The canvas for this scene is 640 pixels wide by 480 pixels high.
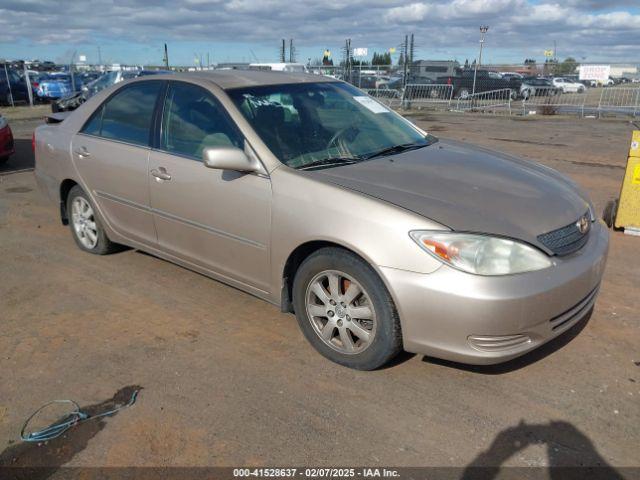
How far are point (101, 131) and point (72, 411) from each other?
8.48 ft

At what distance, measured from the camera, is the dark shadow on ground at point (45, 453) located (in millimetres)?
2451

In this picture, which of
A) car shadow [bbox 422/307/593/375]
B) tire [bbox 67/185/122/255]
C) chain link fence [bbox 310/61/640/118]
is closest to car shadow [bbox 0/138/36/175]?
tire [bbox 67/185/122/255]

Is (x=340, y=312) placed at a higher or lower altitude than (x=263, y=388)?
higher

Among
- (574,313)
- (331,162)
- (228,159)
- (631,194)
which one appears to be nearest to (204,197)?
(228,159)

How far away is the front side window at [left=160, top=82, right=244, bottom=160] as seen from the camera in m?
3.62

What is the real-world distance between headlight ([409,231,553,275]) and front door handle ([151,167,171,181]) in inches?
77.8

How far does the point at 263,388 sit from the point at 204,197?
1353mm

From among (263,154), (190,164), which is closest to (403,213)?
(263,154)

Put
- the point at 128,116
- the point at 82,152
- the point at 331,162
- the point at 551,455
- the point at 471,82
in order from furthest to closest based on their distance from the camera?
the point at 471,82
the point at 82,152
the point at 128,116
the point at 331,162
the point at 551,455

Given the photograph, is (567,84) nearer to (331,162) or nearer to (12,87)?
(12,87)

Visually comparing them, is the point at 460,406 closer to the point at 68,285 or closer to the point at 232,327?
the point at 232,327

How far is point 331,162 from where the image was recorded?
3473 mm

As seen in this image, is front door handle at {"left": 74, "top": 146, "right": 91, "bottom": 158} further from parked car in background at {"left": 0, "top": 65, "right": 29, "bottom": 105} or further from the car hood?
parked car in background at {"left": 0, "top": 65, "right": 29, "bottom": 105}

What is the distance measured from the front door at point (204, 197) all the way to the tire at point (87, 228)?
1.02m
